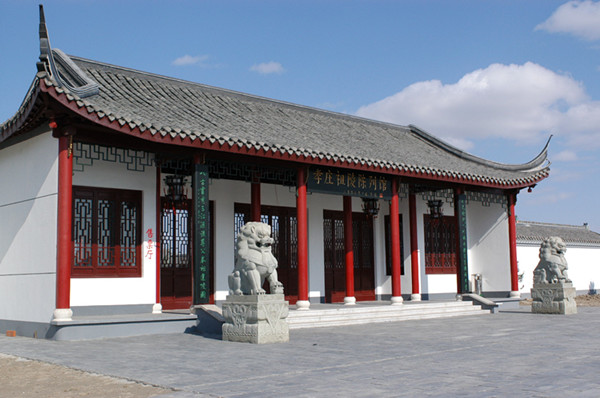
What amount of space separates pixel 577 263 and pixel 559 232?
2.72 metres

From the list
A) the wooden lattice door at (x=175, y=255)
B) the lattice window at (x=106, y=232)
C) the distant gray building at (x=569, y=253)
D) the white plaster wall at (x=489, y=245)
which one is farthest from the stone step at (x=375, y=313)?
the distant gray building at (x=569, y=253)

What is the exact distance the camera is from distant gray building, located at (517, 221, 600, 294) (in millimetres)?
22094

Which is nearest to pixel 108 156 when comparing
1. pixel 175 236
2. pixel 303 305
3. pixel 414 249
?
pixel 175 236

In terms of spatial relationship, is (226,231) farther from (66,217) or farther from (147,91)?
(66,217)

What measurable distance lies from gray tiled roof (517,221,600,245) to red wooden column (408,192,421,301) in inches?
386

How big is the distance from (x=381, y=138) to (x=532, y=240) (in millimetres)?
10267

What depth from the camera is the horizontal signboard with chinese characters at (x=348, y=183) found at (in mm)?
11672

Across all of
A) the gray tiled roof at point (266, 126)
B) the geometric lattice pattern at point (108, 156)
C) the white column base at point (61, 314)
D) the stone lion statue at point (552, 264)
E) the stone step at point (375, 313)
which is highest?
the gray tiled roof at point (266, 126)

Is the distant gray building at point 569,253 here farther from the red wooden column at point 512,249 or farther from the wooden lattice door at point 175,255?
the wooden lattice door at point 175,255

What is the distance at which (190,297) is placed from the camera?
11922 mm

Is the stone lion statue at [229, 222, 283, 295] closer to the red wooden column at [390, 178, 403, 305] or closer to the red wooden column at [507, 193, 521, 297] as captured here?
the red wooden column at [390, 178, 403, 305]

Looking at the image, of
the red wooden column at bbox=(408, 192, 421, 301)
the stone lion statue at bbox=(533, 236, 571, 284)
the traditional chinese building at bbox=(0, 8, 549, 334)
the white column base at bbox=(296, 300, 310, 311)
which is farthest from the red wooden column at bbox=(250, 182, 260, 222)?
the stone lion statue at bbox=(533, 236, 571, 284)

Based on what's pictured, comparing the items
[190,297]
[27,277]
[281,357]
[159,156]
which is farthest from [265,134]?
[281,357]

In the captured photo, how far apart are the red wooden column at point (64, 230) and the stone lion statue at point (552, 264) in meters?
8.79
